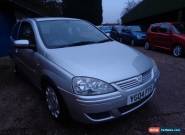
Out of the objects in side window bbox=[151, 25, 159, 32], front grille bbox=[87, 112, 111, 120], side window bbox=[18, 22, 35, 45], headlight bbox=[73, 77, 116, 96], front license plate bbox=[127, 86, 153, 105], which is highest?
side window bbox=[18, 22, 35, 45]

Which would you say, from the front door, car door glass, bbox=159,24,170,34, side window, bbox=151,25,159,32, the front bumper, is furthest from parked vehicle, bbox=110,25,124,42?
the front bumper

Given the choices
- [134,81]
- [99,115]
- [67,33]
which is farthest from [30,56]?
[134,81]

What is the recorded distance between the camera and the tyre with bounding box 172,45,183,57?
33.7 ft

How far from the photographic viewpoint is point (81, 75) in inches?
132

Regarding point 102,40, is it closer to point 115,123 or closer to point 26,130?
point 115,123

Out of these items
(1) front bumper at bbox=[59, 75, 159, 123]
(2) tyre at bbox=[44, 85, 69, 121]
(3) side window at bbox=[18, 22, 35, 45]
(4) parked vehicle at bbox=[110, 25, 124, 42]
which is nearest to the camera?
(1) front bumper at bbox=[59, 75, 159, 123]

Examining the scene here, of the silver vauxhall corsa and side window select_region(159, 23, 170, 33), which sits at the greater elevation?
side window select_region(159, 23, 170, 33)

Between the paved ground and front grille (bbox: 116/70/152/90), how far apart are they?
29.6 inches

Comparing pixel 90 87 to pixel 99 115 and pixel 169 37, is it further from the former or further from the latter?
pixel 169 37

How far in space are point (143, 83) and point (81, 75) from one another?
0.98 m

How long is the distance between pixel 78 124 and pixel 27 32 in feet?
7.76

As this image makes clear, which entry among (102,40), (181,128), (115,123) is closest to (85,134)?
(115,123)

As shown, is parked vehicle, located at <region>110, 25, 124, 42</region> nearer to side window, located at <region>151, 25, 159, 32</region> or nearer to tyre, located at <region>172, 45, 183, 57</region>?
side window, located at <region>151, 25, 159, 32</region>

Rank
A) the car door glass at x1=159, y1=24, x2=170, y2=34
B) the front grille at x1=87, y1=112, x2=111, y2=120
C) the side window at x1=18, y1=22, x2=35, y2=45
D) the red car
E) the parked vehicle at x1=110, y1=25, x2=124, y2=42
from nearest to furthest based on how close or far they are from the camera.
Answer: the front grille at x1=87, y1=112, x2=111, y2=120 < the side window at x1=18, y1=22, x2=35, y2=45 < the red car < the car door glass at x1=159, y1=24, x2=170, y2=34 < the parked vehicle at x1=110, y1=25, x2=124, y2=42
